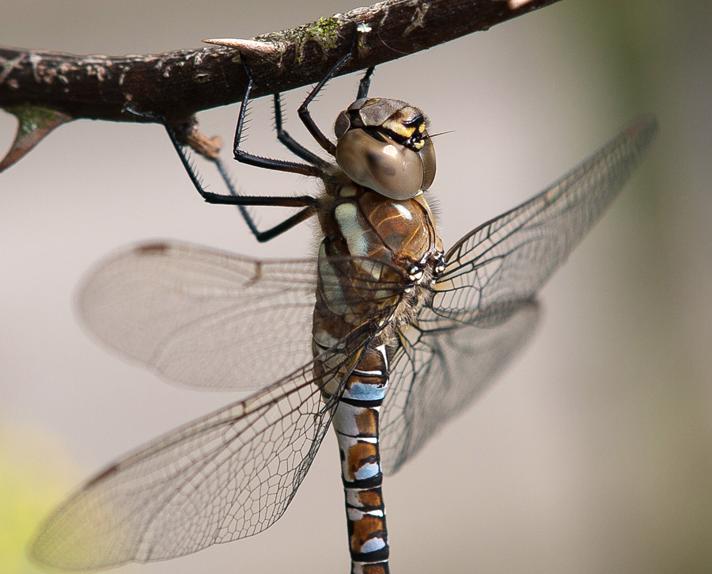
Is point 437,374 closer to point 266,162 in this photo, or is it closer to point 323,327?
point 323,327

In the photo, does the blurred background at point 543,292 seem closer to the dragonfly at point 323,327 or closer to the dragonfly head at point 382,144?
the dragonfly at point 323,327

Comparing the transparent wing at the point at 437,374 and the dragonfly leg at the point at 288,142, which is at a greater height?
the dragonfly leg at the point at 288,142

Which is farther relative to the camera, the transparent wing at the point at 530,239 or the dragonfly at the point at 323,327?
the transparent wing at the point at 530,239

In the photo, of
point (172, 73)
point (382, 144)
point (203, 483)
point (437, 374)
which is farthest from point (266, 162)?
point (437, 374)

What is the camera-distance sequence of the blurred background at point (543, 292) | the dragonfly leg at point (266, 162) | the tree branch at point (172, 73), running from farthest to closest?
the blurred background at point (543, 292) < the dragonfly leg at point (266, 162) < the tree branch at point (172, 73)

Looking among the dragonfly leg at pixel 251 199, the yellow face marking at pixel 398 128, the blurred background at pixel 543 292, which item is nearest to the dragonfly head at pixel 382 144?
the yellow face marking at pixel 398 128

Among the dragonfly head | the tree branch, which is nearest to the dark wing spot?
the dragonfly head
